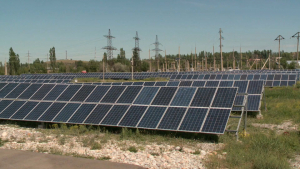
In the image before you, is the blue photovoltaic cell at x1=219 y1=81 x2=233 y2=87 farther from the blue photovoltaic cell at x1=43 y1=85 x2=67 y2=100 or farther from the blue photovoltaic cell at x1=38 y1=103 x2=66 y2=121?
the blue photovoltaic cell at x1=38 y1=103 x2=66 y2=121

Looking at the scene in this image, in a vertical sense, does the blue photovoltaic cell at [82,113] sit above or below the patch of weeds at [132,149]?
above

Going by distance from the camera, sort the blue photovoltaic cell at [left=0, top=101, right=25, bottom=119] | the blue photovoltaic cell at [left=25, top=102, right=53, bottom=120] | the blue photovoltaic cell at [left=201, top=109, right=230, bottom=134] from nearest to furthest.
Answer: the blue photovoltaic cell at [left=201, top=109, right=230, bottom=134]
the blue photovoltaic cell at [left=25, top=102, right=53, bottom=120]
the blue photovoltaic cell at [left=0, top=101, right=25, bottom=119]

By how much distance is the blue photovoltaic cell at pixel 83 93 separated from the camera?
1568cm

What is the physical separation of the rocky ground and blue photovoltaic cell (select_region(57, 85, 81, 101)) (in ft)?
10.2

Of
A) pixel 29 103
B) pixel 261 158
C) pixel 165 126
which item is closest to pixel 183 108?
pixel 165 126

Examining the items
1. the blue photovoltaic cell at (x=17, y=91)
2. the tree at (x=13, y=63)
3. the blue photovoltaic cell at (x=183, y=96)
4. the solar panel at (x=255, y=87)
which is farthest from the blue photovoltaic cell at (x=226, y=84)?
the tree at (x=13, y=63)

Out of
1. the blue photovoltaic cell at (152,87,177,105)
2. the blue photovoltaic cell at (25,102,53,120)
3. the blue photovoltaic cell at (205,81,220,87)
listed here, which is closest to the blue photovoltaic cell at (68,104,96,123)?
the blue photovoltaic cell at (25,102,53,120)

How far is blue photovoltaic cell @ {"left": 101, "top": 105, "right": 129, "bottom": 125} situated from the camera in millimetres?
13172

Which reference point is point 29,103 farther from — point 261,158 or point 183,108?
point 261,158

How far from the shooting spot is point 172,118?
41.0 feet

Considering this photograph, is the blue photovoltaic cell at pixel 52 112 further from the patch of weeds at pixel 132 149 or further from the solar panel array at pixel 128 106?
the patch of weeds at pixel 132 149

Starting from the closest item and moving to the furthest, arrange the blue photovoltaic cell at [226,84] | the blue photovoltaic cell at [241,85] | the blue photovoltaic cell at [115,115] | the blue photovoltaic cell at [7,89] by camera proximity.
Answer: the blue photovoltaic cell at [115,115] < the blue photovoltaic cell at [7,89] < the blue photovoltaic cell at [241,85] < the blue photovoltaic cell at [226,84]

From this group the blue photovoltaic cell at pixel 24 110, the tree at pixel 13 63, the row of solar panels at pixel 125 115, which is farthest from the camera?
the tree at pixel 13 63

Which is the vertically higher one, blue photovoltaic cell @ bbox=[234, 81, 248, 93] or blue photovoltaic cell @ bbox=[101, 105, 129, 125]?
blue photovoltaic cell @ bbox=[234, 81, 248, 93]
